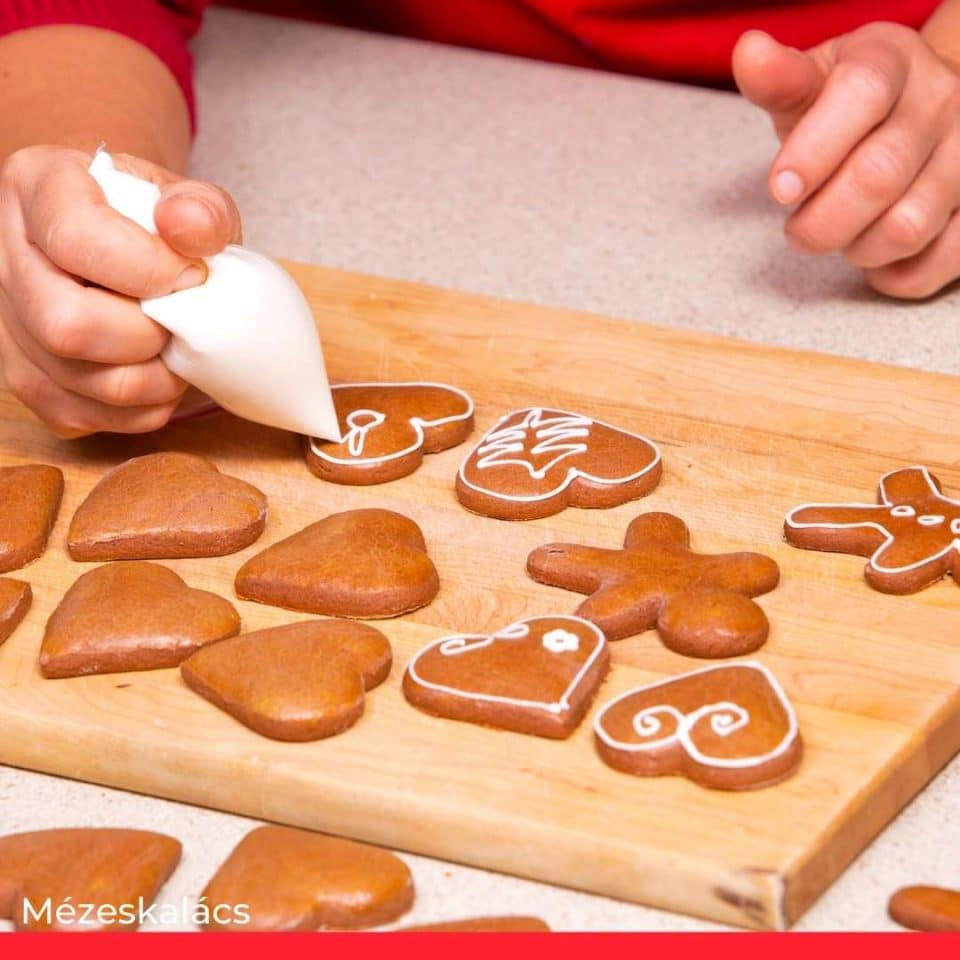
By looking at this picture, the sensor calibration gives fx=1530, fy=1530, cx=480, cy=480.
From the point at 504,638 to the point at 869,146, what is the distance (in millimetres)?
654

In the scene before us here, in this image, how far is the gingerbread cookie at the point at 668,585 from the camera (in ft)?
3.14

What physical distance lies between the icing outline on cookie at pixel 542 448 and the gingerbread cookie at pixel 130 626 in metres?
0.23

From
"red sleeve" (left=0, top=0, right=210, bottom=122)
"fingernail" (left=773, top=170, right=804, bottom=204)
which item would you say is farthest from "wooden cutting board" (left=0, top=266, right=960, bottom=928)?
"red sleeve" (left=0, top=0, right=210, bottom=122)

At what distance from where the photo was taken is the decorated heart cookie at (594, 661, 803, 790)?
0.85 meters

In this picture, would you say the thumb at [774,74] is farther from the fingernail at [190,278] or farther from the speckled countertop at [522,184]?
the fingernail at [190,278]

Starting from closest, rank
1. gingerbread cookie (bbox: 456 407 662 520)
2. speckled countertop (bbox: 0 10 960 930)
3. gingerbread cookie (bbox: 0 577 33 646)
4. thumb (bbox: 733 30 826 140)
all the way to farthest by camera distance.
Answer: gingerbread cookie (bbox: 0 577 33 646)
gingerbread cookie (bbox: 456 407 662 520)
thumb (bbox: 733 30 826 140)
speckled countertop (bbox: 0 10 960 930)

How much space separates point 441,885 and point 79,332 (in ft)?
1.59

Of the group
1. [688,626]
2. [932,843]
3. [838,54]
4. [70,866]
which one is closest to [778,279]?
[838,54]

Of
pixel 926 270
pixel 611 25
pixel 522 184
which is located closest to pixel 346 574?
pixel 926 270

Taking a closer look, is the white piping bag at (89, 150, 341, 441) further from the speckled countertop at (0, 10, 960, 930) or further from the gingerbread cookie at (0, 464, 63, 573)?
the speckled countertop at (0, 10, 960, 930)

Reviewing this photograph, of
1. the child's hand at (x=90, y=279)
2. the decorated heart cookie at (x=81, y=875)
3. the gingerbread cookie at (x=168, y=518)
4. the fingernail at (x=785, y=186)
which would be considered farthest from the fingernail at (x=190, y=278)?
the fingernail at (x=785, y=186)

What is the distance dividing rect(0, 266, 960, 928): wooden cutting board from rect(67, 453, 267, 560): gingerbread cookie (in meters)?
0.02

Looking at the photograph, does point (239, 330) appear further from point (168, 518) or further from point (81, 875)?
point (81, 875)

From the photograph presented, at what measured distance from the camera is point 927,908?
80 cm
